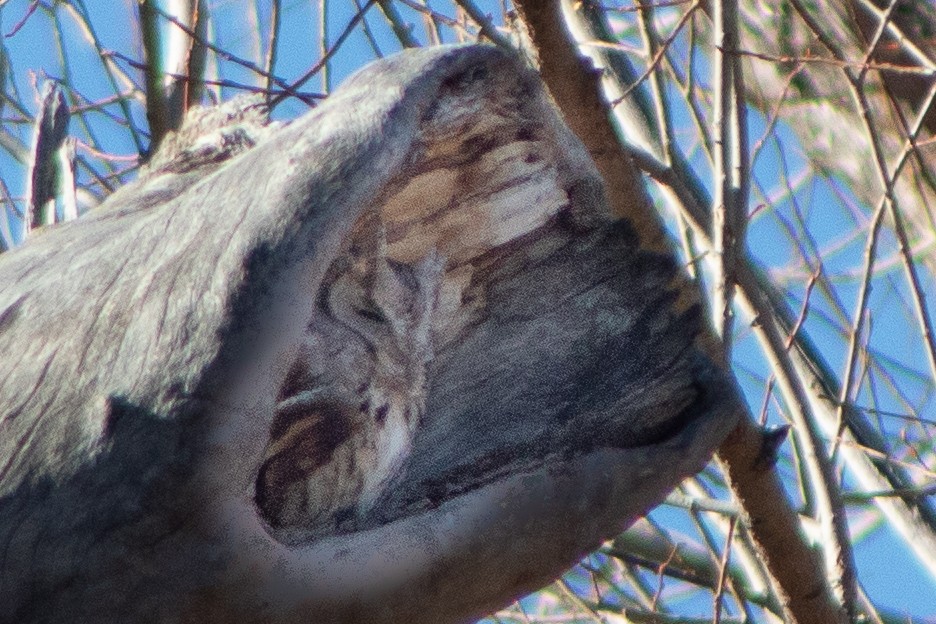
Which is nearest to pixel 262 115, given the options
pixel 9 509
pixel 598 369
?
pixel 598 369

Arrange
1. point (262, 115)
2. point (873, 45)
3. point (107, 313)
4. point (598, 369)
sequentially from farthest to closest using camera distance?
point (873, 45), point (262, 115), point (598, 369), point (107, 313)

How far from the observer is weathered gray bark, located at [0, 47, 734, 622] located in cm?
83

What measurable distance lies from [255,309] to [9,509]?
0.71ft

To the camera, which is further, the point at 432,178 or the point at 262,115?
the point at 262,115

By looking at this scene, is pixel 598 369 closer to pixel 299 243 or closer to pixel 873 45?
pixel 299 243

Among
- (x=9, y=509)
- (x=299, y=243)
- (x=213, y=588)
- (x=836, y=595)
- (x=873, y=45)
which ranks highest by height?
(x=873, y=45)

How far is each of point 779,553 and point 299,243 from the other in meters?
1.06

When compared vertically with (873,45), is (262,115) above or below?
above

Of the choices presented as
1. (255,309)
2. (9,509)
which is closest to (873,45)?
(255,309)

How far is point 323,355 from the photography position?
113 centimetres

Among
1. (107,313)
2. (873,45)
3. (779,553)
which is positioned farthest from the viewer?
(873,45)

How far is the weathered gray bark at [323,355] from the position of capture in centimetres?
83

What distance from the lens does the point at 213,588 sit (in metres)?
0.83

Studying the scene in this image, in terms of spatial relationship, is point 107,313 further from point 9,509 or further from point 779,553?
point 779,553
